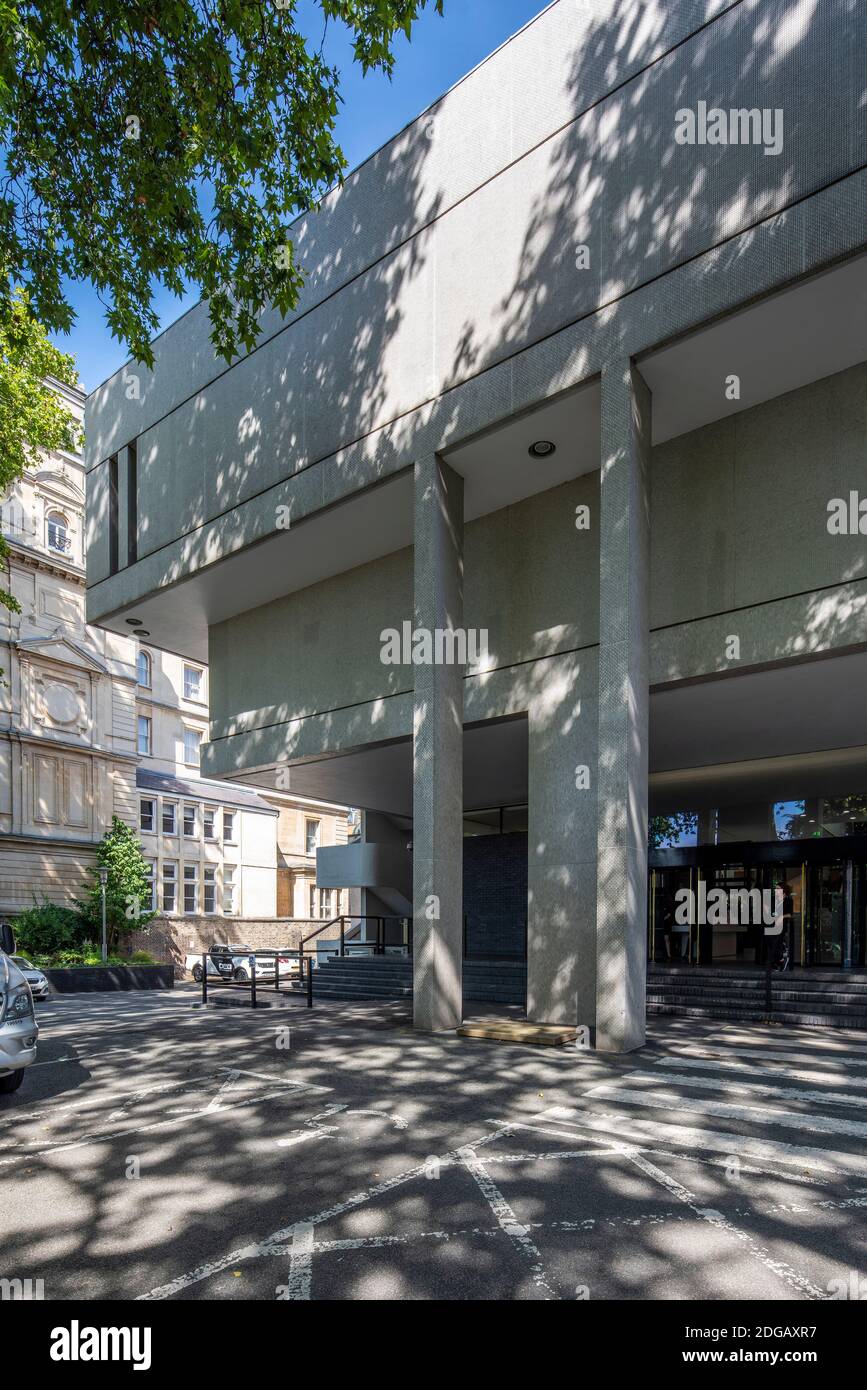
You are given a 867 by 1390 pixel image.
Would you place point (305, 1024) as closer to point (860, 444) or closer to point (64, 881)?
point (860, 444)

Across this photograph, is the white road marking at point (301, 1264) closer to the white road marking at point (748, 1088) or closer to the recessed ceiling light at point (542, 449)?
the white road marking at point (748, 1088)

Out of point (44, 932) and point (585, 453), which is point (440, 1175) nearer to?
point (585, 453)

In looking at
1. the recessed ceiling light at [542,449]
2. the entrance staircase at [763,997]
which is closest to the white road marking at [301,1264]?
the entrance staircase at [763,997]

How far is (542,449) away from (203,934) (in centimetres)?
3654

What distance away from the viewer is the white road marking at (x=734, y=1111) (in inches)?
256

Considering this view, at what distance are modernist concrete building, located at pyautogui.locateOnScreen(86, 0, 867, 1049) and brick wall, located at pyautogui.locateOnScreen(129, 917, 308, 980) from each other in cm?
2569

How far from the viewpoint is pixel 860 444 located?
34.6 ft

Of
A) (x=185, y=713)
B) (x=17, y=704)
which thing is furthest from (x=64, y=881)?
(x=185, y=713)

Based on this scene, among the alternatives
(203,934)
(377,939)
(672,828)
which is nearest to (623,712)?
(672,828)

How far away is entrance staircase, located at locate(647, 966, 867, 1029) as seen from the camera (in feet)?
40.2

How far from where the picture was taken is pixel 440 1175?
5453mm

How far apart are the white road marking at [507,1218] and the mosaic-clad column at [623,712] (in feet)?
14.0
